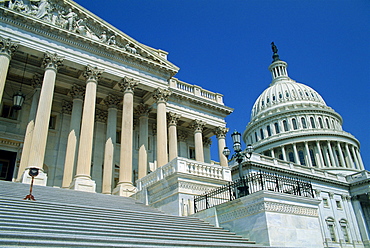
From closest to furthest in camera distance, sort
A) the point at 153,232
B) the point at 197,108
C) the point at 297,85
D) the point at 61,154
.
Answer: the point at 153,232, the point at 61,154, the point at 197,108, the point at 297,85

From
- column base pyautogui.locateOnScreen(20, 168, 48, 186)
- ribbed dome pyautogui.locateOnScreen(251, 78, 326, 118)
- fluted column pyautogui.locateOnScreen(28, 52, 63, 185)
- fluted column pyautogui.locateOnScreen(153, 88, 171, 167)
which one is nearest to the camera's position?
column base pyautogui.locateOnScreen(20, 168, 48, 186)

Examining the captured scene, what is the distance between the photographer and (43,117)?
73.4 ft

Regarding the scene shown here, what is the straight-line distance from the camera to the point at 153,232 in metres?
12.1

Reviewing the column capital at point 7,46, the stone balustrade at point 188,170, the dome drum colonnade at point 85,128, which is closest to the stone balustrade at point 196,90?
the dome drum colonnade at point 85,128

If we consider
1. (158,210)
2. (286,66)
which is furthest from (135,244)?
(286,66)

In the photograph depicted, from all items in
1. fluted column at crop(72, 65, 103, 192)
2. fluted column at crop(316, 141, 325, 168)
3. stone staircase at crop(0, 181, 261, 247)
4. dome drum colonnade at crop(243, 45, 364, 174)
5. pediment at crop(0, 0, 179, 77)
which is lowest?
stone staircase at crop(0, 181, 261, 247)

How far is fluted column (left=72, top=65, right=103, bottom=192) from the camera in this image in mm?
22266

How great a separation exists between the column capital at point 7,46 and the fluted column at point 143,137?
40.0 ft

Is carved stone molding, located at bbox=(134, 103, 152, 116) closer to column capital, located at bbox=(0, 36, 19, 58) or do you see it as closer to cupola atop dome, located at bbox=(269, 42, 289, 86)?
column capital, located at bbox=(0, 36, 19, 58)

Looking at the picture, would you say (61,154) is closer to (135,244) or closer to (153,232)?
(153,232)

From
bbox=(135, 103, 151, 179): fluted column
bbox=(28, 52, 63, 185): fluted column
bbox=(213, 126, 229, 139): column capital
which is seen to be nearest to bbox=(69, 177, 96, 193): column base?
bbox=(28, 52, 63, 185): fluted column

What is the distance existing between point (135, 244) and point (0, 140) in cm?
2112

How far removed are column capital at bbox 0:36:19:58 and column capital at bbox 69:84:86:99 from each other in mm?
6014

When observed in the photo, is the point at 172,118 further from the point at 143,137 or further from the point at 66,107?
the point at 66,107
